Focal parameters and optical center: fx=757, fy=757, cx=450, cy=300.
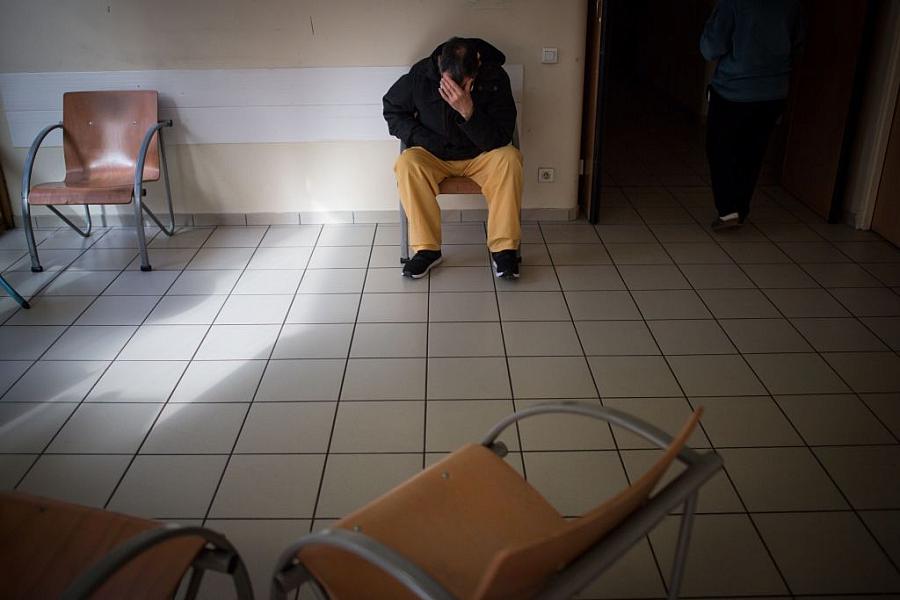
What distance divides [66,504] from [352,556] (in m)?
0.57

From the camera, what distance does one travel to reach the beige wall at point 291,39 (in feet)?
13.0

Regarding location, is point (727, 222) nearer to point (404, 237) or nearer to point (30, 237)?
point (404, 237)

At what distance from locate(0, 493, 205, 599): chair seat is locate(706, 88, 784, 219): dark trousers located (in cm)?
352

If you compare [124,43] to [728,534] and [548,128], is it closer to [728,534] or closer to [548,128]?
[548,128]

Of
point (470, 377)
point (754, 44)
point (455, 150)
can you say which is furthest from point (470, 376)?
→ point (754, 44)

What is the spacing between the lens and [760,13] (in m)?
3.71

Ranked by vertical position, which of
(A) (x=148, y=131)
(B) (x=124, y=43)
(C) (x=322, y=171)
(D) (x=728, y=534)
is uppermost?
(B) (x=124, y=43)

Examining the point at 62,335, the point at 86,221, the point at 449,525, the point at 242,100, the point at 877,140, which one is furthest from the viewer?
the point at 86,221

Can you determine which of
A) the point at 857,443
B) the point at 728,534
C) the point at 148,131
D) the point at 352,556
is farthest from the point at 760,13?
the point at 352,556

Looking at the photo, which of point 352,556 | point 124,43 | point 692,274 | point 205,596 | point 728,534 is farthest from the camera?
point 124,43

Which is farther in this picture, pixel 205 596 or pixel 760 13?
pixel 760 13

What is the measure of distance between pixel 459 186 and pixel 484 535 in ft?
7.91

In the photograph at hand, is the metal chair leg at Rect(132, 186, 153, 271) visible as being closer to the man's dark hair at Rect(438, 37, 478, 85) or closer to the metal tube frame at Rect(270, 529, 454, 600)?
the man's dark hair at Rect(438, 37, 478, 85)

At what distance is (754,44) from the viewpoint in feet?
12.4
